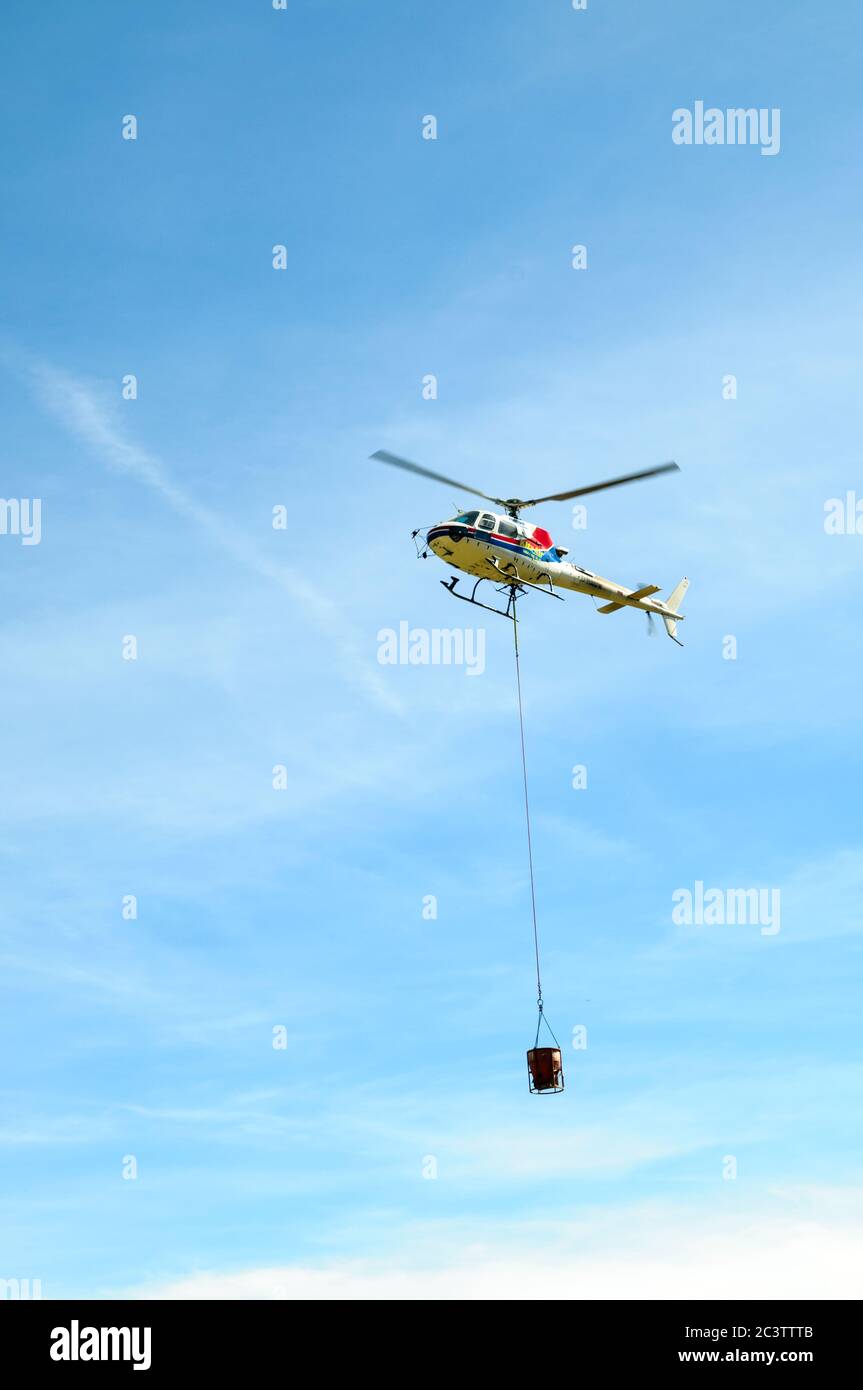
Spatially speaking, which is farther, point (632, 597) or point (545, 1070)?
point (632, 597)
